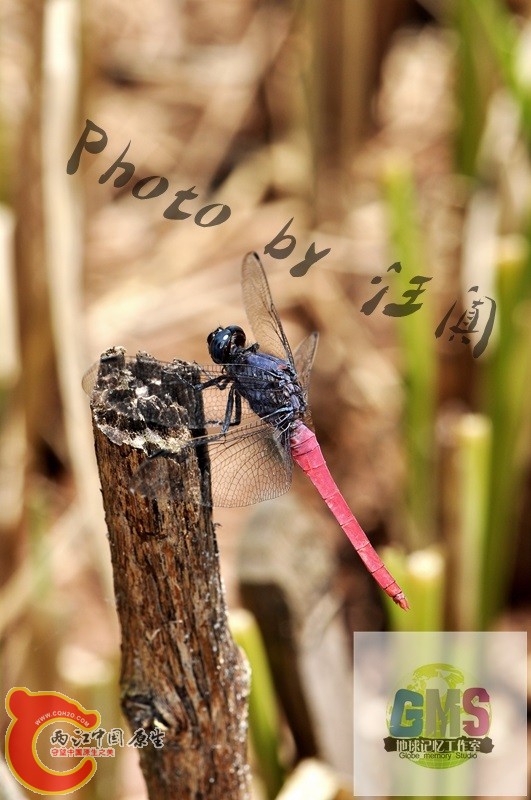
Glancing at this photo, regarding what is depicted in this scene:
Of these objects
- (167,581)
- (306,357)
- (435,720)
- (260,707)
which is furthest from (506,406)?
(167,581)

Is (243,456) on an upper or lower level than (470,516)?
lower

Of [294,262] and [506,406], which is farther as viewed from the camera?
[294,262]

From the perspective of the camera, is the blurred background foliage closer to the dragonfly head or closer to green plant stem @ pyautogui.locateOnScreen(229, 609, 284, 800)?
green plant stem @ pyautogui.locateOnScreen(229, 609, 284, 800)

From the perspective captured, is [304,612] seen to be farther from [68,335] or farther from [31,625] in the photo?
[68,335]

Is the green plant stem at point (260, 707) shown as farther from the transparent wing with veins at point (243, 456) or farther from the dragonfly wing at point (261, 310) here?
the dragonfly wing at point (261, 310)

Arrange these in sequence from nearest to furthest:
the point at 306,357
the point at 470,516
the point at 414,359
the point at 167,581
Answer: the point at 167,581
the point at 306,357
the point at 470,516
the point at 414,359

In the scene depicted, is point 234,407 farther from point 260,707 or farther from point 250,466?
point 260,707

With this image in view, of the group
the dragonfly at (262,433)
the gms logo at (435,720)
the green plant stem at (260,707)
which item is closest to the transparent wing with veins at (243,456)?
A: the dragonfly at (262,433)

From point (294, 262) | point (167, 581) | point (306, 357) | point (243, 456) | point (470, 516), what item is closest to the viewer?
point (167, 581)
